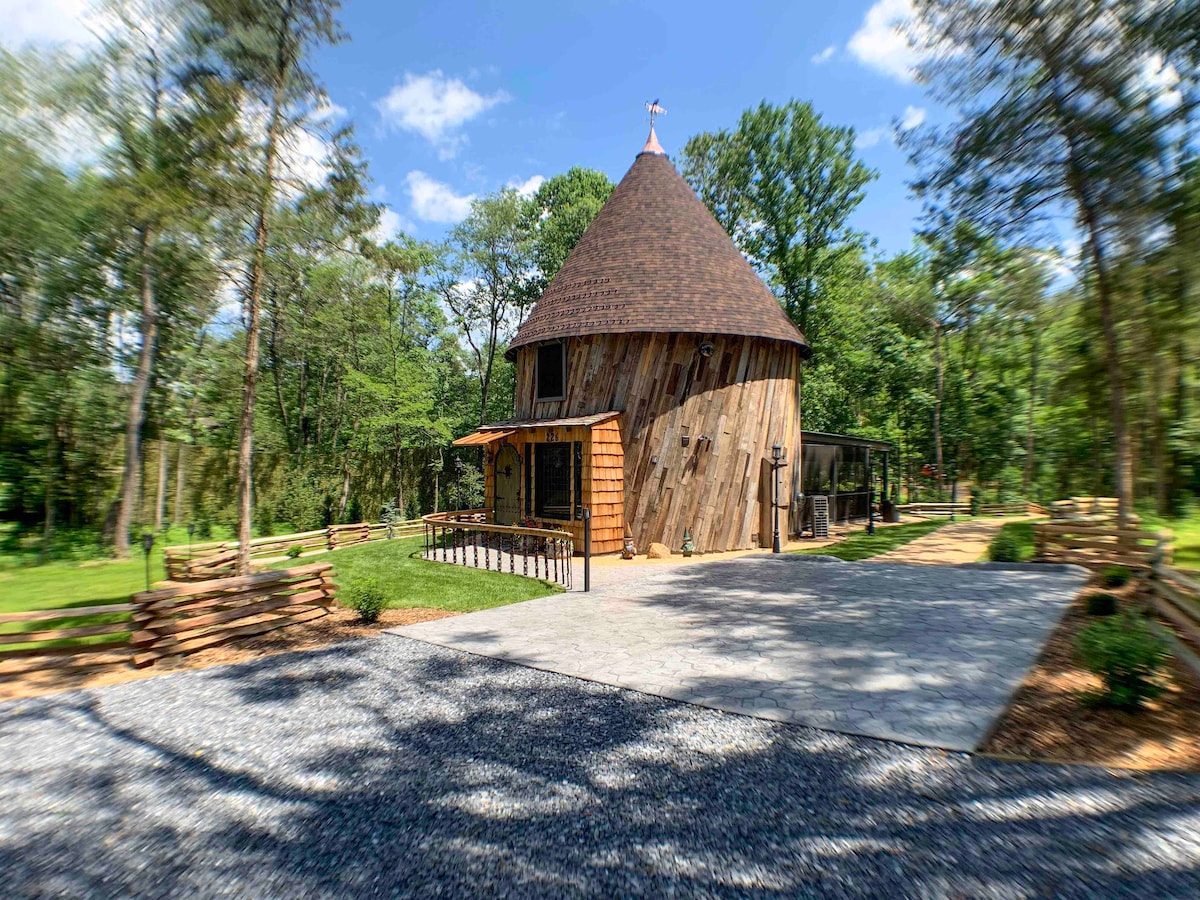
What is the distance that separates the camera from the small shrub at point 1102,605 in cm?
710

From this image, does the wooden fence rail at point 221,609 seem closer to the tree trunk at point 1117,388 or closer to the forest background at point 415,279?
the forest background at point 415,279

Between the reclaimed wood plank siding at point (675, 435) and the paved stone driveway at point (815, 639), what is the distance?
10.4 feet

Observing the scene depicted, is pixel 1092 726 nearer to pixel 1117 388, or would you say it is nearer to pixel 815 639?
pixel 815 639

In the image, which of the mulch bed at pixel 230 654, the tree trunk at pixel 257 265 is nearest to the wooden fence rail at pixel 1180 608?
the mulch bed at pixel 230 654

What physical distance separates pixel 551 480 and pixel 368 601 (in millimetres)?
7857

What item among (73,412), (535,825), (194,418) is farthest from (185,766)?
(194,418)

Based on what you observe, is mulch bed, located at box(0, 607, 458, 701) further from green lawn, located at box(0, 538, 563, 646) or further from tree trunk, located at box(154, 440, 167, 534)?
tree trunk, located at box(154, 440, 167, 534)

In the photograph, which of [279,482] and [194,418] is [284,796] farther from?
[194,418]

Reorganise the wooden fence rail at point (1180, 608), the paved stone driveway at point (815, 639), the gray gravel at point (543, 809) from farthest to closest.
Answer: the wooden fence rail at point (1180, 608), the paved stone driveway at point (815, 639), the gray gravel at point (543, 809)

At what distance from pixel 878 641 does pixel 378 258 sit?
29.0 ft

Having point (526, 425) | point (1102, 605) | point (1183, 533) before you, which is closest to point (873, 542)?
point (1183, 533)

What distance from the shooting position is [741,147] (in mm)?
27328

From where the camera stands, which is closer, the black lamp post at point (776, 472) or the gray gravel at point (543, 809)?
the gray gravel at point (543, 809)

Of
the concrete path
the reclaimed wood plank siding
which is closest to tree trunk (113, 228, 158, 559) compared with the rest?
the reclaimed wood plank siding
